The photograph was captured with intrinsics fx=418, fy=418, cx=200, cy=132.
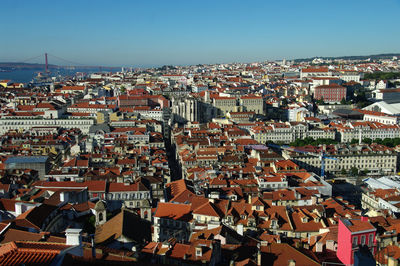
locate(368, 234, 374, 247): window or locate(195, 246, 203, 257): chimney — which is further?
locate(368, 234, 374, 247): window

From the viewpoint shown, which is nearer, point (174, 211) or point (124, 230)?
point (124, 230)

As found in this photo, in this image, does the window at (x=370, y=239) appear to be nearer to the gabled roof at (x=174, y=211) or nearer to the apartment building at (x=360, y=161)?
the gabled roof at (x=174, y=211)

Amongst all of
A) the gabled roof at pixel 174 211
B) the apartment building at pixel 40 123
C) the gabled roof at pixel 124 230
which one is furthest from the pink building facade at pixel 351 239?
the apartment building at pixel 40 123

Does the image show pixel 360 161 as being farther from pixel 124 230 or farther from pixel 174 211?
pixel 124 230

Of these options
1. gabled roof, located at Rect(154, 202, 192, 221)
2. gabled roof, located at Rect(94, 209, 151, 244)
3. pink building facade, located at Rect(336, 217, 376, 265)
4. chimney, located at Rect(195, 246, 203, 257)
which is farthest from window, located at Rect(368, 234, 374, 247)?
gabled roof, located at Rect(154, 202, 192, 221)

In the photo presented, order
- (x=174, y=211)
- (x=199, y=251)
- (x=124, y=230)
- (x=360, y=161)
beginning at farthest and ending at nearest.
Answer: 1. (x=360, y=161)
2. (x=174, y=211)
3. (x=124, y=230)
4. (x=199, y=251)

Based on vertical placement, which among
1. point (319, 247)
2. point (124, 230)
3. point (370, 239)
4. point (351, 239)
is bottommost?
point (319, 247)

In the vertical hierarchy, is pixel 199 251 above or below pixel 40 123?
above

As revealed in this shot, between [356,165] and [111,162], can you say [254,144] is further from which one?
[111,162]

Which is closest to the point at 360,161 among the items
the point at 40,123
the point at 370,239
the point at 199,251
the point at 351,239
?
the point at 370,239

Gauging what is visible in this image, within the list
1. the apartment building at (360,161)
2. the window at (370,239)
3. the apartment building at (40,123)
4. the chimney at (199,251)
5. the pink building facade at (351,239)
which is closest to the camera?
the chimney at (199,251)

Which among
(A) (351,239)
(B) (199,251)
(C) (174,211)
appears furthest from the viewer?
(C) (174,211)

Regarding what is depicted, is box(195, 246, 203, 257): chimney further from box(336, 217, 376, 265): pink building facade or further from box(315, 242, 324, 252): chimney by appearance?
box(315, 242, 324, 252): chimney
